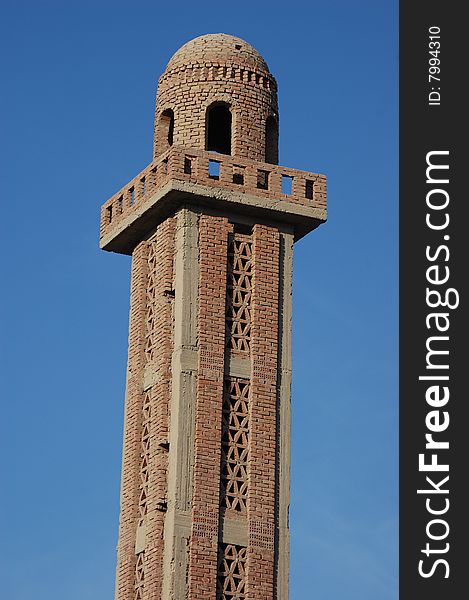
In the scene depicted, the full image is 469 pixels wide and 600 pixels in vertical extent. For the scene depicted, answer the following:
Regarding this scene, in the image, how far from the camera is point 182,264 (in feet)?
104

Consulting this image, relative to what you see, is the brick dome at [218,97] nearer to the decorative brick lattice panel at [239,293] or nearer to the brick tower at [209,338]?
the brick tower at [209,338]

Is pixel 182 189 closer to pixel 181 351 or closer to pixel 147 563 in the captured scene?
pixel 181 351

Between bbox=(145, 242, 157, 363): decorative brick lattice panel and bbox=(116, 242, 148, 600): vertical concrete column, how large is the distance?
0.33 feet

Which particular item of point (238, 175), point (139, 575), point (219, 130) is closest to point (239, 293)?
point (238, 175)

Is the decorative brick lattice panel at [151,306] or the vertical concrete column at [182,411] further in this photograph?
the decorative brick lattice panel at [151,306]

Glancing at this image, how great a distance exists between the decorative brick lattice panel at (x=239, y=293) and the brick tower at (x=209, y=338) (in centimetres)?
2

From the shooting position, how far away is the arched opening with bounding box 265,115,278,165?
113 ft

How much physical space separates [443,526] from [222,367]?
669 centimetres

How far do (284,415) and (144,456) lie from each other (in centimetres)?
265

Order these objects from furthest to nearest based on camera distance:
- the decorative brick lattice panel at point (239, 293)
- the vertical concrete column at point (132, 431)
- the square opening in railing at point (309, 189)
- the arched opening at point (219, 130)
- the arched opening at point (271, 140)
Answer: the arched opening at point (219, 130) → the arched opening at point (271, 140) → the square opening in railing at point (309, 189) → the decorative brick lattice panel at point (239, 293) → the vertical concrete column at point (132, 431)

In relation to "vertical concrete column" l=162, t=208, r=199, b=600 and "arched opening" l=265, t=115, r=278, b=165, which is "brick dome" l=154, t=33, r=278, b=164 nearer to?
"arched opening" l=265, t=115, r=278, b=165

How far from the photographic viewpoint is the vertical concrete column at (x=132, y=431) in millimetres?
31625

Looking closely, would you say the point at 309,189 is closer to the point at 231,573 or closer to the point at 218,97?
the point at 218,97

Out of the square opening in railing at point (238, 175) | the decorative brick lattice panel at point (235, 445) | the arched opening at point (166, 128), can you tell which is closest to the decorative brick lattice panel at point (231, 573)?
the decorative brick lattice panel at point (235, 445)
